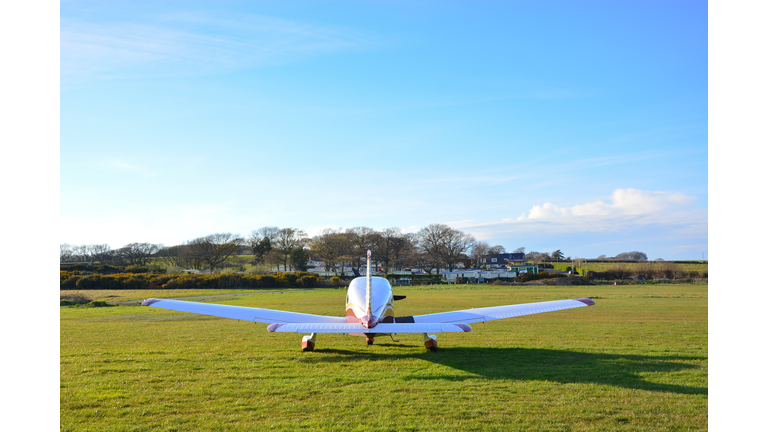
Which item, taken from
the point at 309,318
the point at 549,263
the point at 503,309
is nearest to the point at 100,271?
the point at 309,318

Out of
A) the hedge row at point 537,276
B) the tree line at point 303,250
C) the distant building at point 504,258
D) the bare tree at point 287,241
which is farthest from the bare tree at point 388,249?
the distant building at point 504,258

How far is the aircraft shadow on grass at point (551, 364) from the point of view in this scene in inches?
265

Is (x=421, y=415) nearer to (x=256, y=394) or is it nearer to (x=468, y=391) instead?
(x=468, y=391)

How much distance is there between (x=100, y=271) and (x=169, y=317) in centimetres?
3350

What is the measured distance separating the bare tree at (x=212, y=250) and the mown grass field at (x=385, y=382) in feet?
164

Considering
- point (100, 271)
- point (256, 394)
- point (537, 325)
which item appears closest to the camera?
point (256, 394)

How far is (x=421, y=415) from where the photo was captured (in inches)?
197

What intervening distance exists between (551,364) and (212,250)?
59.1 m

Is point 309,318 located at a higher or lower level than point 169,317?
higher

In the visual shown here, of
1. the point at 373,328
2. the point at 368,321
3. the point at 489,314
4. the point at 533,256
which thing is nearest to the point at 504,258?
the point at 533,256

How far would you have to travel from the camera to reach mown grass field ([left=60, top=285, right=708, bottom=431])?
191 inches

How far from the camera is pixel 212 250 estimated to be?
59.6 m

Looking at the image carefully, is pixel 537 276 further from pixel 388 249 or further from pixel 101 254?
pixel 101 254

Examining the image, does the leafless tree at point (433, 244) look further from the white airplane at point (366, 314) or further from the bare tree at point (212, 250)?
the white airplane at point (366, 314)
